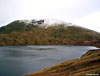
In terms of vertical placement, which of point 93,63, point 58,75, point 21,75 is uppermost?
point 93,63

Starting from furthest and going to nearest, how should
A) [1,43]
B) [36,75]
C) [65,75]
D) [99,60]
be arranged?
[1,43] < [36,75] < [99,60] < [65,75]

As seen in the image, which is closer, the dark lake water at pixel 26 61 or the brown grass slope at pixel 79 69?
the brown grass slope at pixel 79 69

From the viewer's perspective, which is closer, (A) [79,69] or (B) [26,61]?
(A) [79,69]

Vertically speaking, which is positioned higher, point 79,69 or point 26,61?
point 79,69

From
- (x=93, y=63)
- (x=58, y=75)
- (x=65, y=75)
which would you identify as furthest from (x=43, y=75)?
(x=93, y=63)

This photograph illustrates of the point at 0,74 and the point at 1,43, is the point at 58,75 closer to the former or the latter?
the point at 0,74

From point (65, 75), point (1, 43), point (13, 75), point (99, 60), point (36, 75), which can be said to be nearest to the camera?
point (65, 75)

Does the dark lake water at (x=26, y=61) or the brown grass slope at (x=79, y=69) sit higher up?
the brown grass slope at (x=79, y=69)

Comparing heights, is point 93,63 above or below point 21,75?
above

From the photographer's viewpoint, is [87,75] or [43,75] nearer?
[87,75]

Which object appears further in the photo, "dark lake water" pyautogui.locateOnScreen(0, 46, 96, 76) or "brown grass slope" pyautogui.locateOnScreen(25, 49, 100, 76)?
"dark lake water" pyautogui.locateOnScreen(0, 46, 96, 76)

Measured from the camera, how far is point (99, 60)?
101ft

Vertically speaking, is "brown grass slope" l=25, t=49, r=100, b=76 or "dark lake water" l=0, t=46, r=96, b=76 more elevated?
"brown grass slope" l=25, t=49, r=100, b=76

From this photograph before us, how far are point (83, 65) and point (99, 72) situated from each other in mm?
10811
